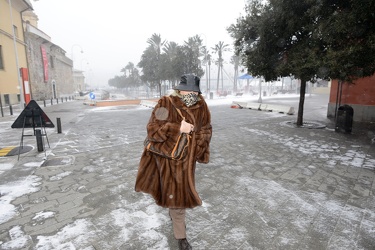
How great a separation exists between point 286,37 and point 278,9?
1.12 metres

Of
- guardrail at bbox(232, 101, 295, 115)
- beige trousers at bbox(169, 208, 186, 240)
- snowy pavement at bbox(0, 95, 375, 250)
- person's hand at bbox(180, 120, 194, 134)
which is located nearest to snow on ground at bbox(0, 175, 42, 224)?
snowy pavement at bbox(0, 95, 375, 250)

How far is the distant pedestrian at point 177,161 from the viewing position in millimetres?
2482

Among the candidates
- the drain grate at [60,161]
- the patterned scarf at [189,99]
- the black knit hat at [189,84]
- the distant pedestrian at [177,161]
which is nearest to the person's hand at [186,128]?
the distant pedestrian at [177,161]

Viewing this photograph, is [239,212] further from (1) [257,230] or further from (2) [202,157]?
(2) [202,157]

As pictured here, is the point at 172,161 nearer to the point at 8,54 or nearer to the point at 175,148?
the point at 175,148

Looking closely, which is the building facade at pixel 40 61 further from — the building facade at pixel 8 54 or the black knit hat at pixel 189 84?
the black knit hat at pixel 189 84

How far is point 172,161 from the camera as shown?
100 inches

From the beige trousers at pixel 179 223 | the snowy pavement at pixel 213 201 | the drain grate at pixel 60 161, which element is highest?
the beige trousers at pixel 179 223

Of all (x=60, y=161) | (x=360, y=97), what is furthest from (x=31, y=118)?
(x=360, y=97)

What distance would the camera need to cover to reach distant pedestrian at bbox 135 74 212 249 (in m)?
2.48

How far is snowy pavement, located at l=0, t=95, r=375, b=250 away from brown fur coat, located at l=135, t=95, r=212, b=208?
2.39ft

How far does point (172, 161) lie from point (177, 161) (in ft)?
0.19

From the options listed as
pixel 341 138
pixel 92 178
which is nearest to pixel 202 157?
pixel 92 178

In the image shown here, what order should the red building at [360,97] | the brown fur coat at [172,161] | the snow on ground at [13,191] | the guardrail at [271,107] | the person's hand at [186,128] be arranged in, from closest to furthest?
1. the person's hand at [186,128]
2. the brown fur coat at [172,161]
3. the snow on ground at [13,191]
4. the red building at [360,97]
5. the guardrail at [271,107]
